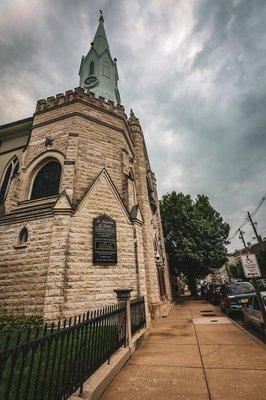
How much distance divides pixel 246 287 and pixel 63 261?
409 inches

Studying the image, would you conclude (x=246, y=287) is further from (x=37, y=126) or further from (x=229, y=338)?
(x=37, y=126)

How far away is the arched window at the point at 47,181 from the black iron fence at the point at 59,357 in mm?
6833

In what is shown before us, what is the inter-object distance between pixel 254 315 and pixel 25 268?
865cm

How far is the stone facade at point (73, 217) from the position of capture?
8.07m

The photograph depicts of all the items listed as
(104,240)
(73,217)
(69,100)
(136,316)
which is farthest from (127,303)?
(69,100)

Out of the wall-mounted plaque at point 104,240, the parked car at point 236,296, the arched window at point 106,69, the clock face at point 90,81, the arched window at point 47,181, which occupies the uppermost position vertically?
the arched window at point 106,69

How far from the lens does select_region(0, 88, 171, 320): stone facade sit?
8.07 metres

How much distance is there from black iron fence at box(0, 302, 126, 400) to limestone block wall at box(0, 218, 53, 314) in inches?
117

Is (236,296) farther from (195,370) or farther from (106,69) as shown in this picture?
(106,69)

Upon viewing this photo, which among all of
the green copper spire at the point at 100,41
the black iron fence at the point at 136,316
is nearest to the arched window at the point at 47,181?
the black iron fence at the point at 136,316

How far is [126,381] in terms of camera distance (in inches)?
169

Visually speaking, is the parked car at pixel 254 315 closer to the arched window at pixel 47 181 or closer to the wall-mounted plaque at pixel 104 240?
the wall-mounted plaque at pixel 104 240

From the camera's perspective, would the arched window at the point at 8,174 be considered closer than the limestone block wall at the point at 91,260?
No

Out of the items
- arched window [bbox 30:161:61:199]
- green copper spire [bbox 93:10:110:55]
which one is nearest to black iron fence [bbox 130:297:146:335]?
arched window [bbox 30:161:61:199]
